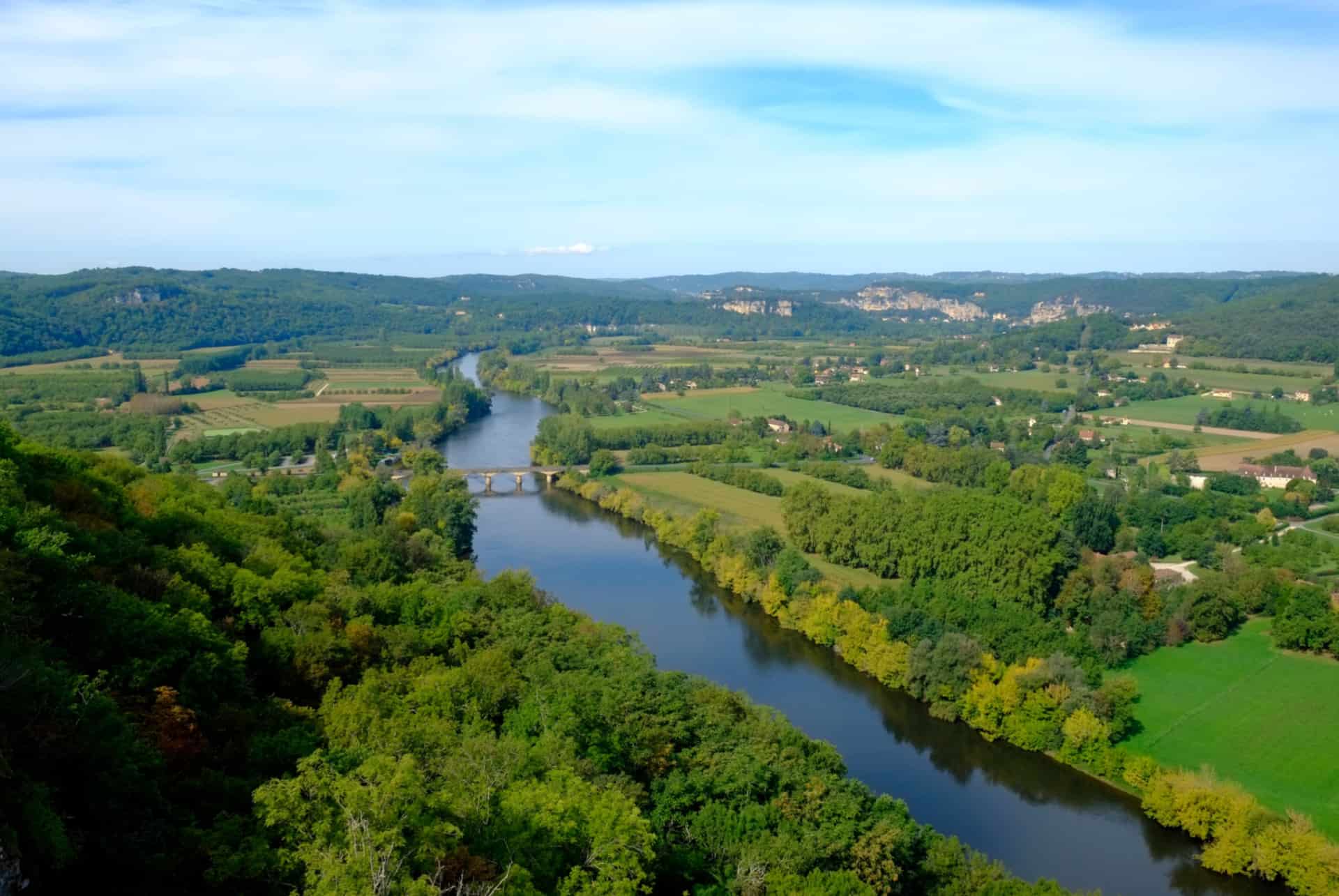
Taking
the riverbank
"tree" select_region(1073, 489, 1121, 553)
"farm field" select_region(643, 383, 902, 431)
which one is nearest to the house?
"tree" select_region(1073, 489, 1121, 553)

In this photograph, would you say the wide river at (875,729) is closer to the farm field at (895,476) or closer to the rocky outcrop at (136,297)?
the farm field at (895,476)

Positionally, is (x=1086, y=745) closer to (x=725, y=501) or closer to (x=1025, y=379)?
(x=725, y=501)

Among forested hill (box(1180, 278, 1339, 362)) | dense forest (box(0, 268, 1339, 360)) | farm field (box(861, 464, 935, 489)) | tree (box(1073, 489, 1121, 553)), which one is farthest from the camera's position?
dense forest (box(0, 268, 1339, 360))

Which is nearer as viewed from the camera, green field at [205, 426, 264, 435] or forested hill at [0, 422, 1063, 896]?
forested hill at [0, 422, 1063, 896]

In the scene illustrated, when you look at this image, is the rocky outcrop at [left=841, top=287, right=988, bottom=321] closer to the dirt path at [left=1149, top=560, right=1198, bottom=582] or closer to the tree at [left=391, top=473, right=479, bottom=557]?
the dirt path at [left=1149, top=560, right=1198, bottom=582]

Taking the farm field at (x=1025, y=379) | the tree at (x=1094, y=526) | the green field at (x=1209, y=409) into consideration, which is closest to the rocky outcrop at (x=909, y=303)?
the farm field at (x=1025, y=379)

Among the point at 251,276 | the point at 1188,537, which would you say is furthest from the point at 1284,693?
the point at 251,276
